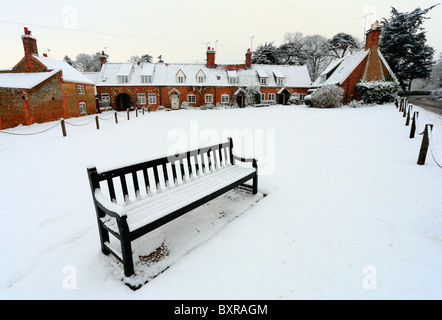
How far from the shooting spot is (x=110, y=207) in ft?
8.36

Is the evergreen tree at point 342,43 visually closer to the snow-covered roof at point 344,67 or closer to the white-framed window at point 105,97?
the snow-covered roof at point 344,67

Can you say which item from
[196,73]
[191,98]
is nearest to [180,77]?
[196,73]

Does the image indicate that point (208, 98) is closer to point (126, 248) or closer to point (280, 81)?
point (280, 81)

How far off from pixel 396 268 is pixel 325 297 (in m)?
1.09

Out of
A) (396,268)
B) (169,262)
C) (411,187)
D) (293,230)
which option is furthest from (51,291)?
(411,187)

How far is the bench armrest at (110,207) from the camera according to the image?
8.02 feet

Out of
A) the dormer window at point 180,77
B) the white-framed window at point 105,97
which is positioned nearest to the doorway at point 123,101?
the white-framed window at point 105,97

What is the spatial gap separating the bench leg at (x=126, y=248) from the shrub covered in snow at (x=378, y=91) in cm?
3130
